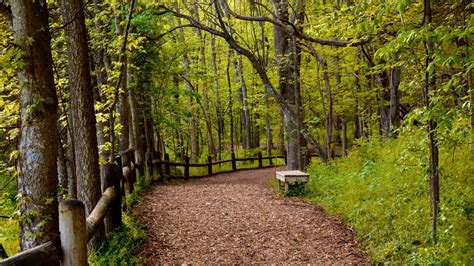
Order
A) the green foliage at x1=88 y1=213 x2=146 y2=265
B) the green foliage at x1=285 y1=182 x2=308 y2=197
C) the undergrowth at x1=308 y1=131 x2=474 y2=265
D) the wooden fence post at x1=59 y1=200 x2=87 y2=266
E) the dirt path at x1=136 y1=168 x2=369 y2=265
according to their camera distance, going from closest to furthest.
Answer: the wooden fence post at x1=59 y1=200 x2=87 y2=266 < the undergrowth at x1=308 y1=131 x2=474 y2=265 < the green foliage at x1=88 y1=213 x2=146 y2=265 < the dirt path at x1=136 y1=168 x2=369 y2=265 < the green foliage at x1=285 y1=182 x2=308 y2=197

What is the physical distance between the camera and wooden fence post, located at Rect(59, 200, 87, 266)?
3379 mm

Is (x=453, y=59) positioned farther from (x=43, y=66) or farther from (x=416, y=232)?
(x=43, y=66)

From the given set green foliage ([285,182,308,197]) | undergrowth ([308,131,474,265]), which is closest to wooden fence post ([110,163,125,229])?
undergrowth ([308,131,474,265])

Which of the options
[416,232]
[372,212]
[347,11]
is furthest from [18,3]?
[372,212]

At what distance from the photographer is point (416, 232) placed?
5621 mm

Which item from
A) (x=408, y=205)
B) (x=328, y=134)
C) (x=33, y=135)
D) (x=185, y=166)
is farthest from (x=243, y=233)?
(x=185, y=166)

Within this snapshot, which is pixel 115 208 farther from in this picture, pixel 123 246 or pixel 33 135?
pixel 33 135

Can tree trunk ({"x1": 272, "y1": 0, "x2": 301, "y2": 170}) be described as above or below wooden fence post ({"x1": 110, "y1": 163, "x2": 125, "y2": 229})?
above

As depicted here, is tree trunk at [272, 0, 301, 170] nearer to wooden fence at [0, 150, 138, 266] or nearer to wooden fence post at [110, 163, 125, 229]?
wooden fence post at [110, 163, 125, 229]

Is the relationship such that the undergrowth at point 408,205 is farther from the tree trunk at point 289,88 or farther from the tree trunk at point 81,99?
the tree trunk at point 81,99

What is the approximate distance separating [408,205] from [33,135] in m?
5.64

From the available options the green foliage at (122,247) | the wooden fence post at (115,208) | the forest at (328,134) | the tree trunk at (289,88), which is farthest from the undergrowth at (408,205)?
the wooden fence post at (115,208)

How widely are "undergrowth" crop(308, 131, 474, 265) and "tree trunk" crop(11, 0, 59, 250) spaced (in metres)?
3.98

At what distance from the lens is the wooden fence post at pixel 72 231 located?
3.38m
